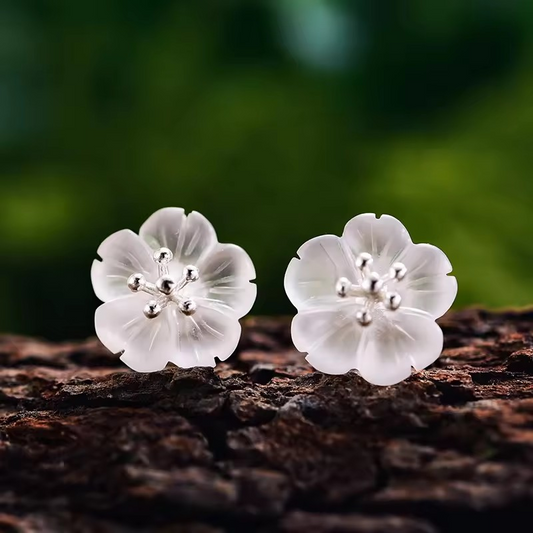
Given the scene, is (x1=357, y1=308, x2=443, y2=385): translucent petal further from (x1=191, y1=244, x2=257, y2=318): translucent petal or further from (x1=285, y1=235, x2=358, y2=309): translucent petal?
(x1=191, y1=244, x2=257, y2=318): translucent petal

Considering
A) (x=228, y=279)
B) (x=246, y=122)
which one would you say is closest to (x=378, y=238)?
(x=228, y=279)

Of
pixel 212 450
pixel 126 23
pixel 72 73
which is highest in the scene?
pixel 126 23

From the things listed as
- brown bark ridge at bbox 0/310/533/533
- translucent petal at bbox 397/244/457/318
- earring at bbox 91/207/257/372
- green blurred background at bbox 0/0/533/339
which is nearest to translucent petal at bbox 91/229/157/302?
earring at bbox 91/207/257/372

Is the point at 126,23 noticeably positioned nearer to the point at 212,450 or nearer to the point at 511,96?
the point at 511,96

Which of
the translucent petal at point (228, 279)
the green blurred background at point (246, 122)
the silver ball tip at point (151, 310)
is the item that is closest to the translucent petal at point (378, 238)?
the translucent petal at point (228, 279)

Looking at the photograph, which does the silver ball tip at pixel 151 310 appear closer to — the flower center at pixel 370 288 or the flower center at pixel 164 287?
the flower center at pixel 164 287

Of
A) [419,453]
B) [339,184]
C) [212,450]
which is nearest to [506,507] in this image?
[419,453]
